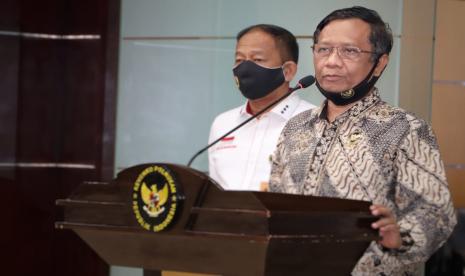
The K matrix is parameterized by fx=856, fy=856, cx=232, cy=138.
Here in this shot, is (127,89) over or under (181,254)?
over

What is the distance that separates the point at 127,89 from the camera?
13.7ft

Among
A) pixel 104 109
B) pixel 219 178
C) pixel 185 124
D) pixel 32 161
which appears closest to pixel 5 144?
pixel 32 161

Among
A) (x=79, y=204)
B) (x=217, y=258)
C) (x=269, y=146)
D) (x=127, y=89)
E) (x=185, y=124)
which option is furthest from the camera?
(x=127, y=89)

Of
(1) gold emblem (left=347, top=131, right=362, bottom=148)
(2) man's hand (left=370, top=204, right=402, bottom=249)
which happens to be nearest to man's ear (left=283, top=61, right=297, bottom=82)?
(1) gold emblem (left=347, top=131, right=362, bottom=148)

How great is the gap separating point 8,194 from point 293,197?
293 cm

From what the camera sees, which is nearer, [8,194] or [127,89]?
[127,89]

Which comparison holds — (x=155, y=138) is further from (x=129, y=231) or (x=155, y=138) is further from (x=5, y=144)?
(x=129, y=231)

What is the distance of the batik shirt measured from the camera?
226 centimetres

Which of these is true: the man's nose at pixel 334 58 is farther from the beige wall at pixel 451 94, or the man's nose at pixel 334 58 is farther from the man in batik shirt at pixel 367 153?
the beige wall at pixel 451 94

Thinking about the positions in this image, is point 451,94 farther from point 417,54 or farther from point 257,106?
point 257,106

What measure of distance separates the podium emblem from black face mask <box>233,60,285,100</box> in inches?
42.8

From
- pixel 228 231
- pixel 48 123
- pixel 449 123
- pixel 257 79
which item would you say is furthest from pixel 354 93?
pixel 48 123

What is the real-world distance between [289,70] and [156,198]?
1.18 meters

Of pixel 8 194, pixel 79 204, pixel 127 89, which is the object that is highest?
pixel 127 89
